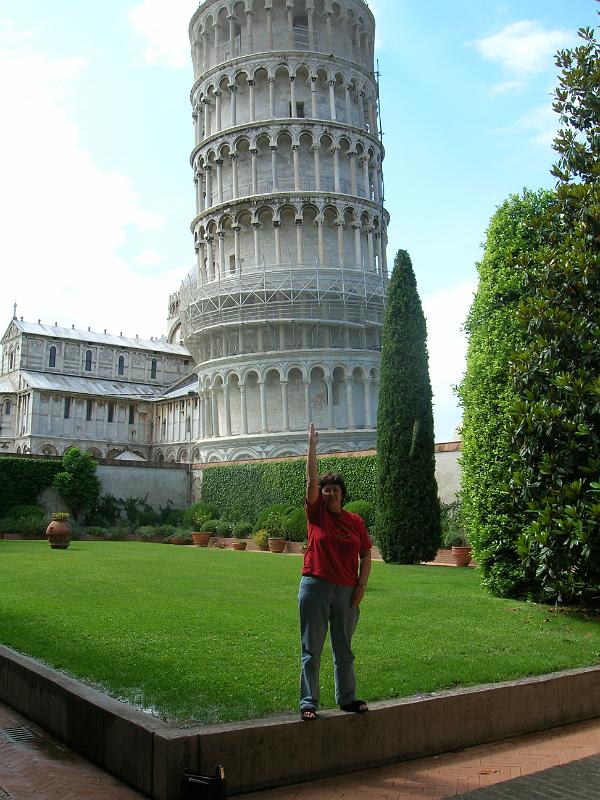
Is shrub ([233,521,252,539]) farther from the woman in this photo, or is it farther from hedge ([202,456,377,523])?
the woman

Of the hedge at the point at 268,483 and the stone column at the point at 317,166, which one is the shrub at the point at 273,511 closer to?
the hedge at the point at 268,483

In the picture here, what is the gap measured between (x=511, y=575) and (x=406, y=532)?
9.86 metres

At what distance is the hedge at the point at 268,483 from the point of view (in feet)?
102

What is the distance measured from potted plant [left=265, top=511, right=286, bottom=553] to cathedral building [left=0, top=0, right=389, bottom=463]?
19254 mm

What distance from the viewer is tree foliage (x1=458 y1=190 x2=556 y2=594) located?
12227 mm

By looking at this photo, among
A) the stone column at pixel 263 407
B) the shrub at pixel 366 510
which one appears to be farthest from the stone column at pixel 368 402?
the shrub at pixel 366 510

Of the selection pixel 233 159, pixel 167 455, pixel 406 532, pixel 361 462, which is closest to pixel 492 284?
pixel 406 532

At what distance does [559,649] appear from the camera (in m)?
8.71

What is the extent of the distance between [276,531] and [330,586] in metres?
24.0

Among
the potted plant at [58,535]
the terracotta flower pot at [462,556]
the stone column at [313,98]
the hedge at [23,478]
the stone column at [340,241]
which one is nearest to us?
the terracotta flower pot at [462,556]

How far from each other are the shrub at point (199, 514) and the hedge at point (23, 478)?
7181mm

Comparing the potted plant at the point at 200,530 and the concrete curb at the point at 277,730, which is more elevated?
the potted plant at the point at 200,530

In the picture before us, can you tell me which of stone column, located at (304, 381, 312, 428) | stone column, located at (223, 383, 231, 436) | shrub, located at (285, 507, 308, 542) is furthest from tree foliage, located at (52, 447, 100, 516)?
stone column, located at (304, 381, 312, 428)

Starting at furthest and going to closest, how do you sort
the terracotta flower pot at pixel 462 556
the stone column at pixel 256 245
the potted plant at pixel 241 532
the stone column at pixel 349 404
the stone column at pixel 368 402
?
the stone column at pixel 256 245 → the stone column at pixel 368 402 → the stone column at pixel 349 404 → the potted plant at pixel 241 532 → the terracotta flower pot at pixel 462 556
